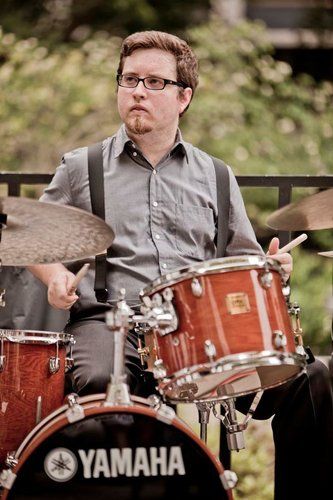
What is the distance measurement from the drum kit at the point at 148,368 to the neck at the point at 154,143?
0.78 m

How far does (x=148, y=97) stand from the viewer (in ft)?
11.3

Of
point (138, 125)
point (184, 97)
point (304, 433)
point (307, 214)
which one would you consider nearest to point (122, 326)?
point (307, 214)

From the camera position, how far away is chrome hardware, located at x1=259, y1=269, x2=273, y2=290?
8.82ft

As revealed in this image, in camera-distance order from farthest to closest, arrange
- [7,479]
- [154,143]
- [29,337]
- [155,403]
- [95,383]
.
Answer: [154,143] < [95,383] < [29,337] < [155,403] < [7,479]

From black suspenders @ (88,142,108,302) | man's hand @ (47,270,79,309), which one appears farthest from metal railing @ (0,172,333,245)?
man's hand @ (47,270,79,309)

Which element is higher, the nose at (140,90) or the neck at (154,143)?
the nose at (140,90)

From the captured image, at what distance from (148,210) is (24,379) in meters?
0.88

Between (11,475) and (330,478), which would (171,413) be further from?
(330,478)

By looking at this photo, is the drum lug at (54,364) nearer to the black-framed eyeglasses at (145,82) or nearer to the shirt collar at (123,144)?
the shirt collar at (123,144)

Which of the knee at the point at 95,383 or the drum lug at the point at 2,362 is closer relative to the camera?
the drum lug at the point at 2,362

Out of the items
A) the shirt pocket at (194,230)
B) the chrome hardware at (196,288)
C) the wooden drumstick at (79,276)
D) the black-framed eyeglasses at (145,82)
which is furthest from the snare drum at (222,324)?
the black-framed eyeglasses at (145,82)

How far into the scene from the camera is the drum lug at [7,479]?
8.23 ft

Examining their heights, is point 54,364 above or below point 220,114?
below

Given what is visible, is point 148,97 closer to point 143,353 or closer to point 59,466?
point 143,353
